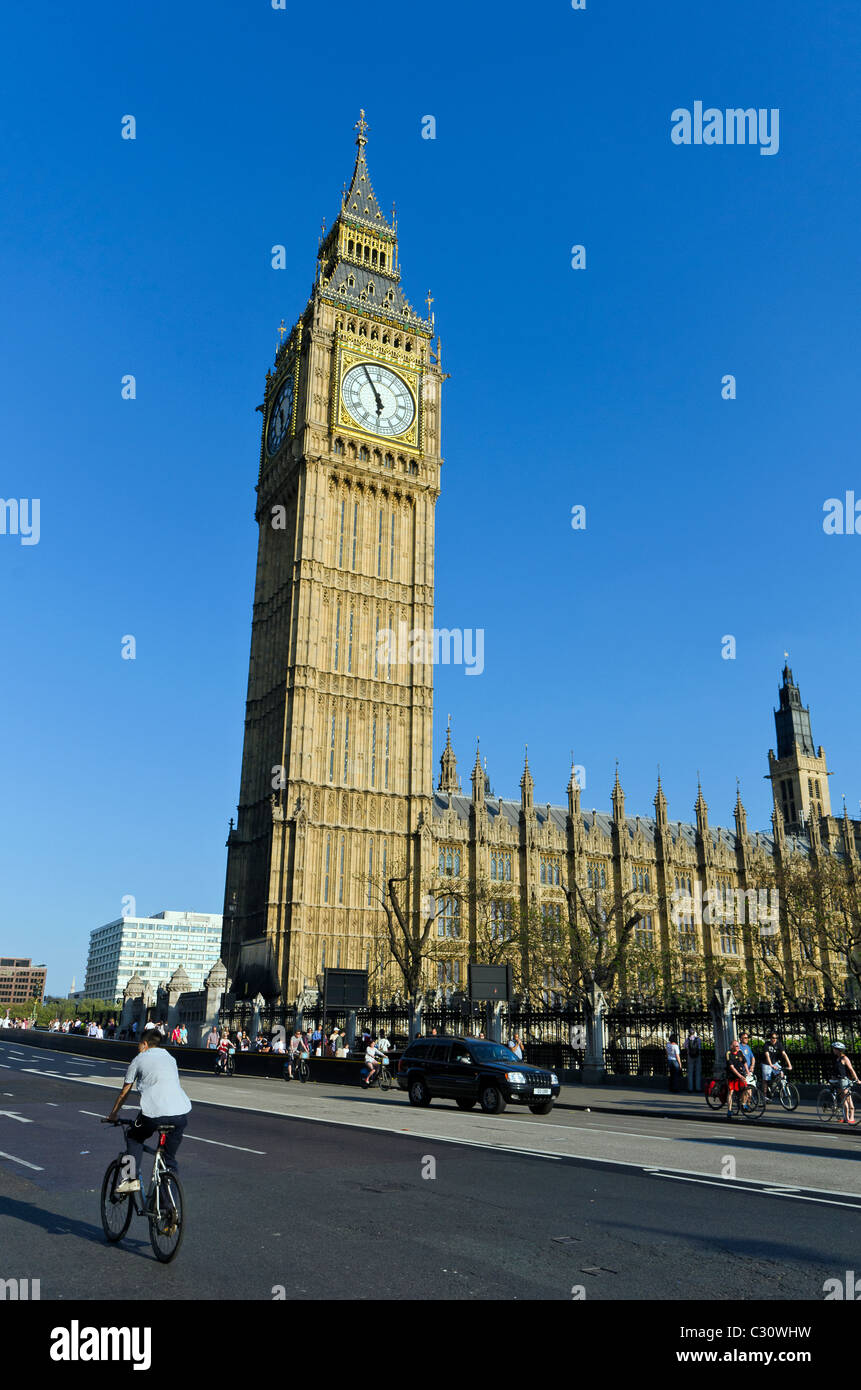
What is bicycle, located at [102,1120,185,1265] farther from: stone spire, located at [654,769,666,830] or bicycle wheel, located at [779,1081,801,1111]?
stone spire, located at [654,769,666,830]

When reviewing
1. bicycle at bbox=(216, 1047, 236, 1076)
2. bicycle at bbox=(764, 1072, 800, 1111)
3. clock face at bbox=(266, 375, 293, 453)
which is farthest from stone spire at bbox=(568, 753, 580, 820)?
bicycle at bbox=(764, 1072, 800, 1111)

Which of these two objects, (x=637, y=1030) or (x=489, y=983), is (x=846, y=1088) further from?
(x=637, y=1030)

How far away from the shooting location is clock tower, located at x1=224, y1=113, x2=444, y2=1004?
57656 millimetres

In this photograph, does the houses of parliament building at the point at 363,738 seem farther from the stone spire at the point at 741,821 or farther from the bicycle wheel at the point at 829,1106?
the bicycle wheel at the point at 829,1106

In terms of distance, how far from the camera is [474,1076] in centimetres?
2153

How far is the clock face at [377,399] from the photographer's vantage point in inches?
2653

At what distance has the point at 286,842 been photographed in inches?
2260

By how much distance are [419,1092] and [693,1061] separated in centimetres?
939

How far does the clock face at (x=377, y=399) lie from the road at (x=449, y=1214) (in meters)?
56.8

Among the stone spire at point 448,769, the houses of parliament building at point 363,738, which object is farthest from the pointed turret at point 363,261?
the stone spire at point 448,769
